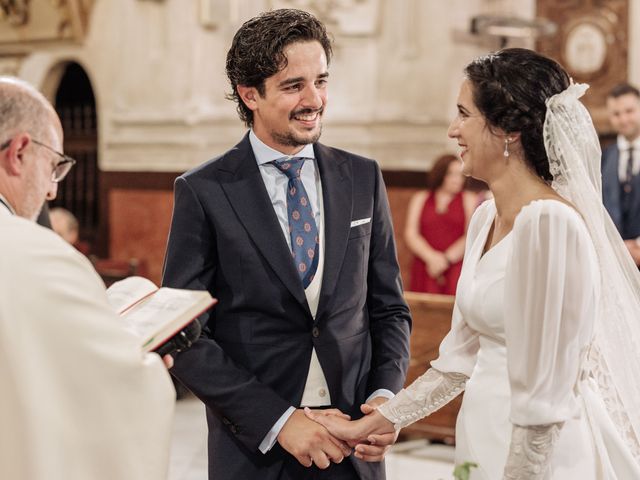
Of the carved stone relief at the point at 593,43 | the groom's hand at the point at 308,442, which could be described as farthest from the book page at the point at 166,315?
the carved stone relief at the point at 593,43

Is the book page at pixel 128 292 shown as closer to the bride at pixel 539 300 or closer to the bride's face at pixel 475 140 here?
the bride at pixel 539 300

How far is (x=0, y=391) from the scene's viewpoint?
178 centimetres

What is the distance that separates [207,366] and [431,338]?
319cm

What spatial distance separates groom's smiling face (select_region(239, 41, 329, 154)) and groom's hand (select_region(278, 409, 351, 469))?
2.41ft

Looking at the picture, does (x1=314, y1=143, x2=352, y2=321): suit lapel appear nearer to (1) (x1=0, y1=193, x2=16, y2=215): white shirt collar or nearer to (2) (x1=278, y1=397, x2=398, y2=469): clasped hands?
(2) (x1=278, y1=397, x2=398, y2=469): clasped hands

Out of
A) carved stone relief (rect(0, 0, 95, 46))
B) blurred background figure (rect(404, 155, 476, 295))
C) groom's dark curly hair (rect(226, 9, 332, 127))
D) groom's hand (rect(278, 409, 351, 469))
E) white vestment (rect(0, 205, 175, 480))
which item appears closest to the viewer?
white vestment (rect(0, 205, 175, 480))

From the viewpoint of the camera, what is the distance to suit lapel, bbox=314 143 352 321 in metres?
2.55

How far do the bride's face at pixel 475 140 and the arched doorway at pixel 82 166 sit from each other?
26.2ft

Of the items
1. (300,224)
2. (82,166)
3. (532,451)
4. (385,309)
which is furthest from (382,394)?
(82,166)

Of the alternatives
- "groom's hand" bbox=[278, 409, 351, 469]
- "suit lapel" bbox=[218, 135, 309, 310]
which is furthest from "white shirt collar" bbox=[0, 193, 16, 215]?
"groom's hand" bbox=[278, 409, 351, 469]

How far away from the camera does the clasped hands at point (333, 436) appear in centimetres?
243

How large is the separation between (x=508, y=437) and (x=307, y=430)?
0.52 m

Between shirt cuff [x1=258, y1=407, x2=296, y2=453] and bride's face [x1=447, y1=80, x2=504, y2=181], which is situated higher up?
bride's face [x1=447, y1=80, x2=504, y2=181]

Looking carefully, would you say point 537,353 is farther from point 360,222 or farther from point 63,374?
point 63,374
